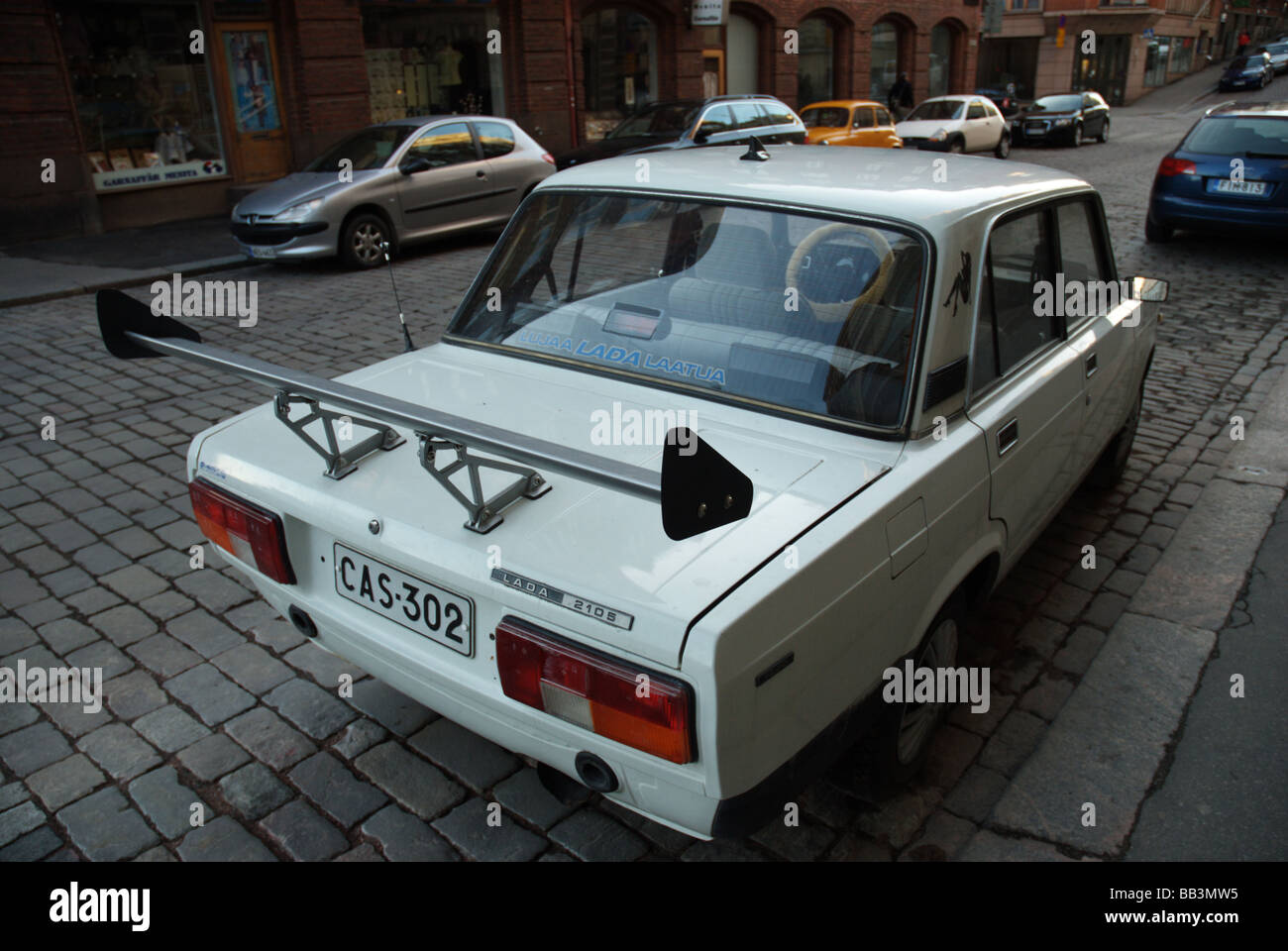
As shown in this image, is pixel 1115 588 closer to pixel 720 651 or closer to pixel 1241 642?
pixel 1241 642

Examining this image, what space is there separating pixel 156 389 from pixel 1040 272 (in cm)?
588

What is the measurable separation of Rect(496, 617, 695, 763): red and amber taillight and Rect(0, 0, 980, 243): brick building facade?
14.0 meters

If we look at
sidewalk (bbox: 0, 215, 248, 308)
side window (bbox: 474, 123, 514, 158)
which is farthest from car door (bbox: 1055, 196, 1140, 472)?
sidewalk (bbox: 0, 215, 248, 308)

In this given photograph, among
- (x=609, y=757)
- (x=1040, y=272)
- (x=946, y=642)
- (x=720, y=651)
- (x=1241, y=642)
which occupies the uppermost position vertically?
(x=1040, y=272)

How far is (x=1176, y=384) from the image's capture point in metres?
6.89

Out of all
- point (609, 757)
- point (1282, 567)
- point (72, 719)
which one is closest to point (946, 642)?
point (609, 757)

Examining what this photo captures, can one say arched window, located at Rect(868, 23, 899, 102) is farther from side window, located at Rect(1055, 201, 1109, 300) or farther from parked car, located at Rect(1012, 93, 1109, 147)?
side window, located at Rect(1055, 201, 1109, 300)

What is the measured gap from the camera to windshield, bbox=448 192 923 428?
2.80 meters

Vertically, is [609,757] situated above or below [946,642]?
above

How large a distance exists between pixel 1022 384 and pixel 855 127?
59.7ft

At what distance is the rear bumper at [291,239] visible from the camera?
10.5 meters

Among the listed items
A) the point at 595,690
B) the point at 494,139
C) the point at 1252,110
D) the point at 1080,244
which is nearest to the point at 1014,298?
the point at 1080,244
